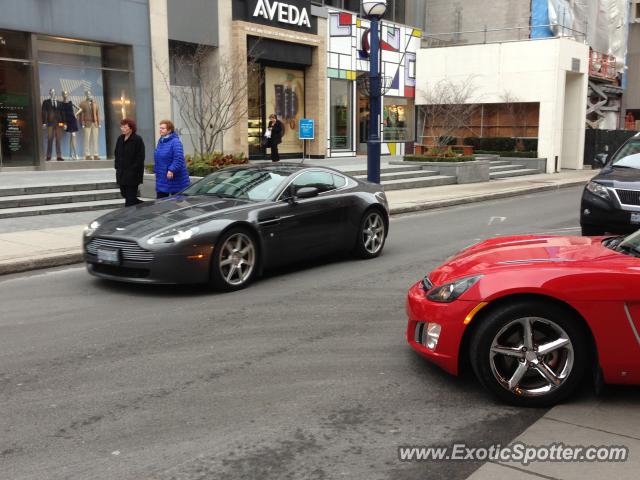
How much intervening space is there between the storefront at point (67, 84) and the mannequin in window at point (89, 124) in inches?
1.2

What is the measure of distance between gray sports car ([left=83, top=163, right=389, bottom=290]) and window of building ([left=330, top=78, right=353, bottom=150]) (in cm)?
2032

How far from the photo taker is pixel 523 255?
4.56 metres

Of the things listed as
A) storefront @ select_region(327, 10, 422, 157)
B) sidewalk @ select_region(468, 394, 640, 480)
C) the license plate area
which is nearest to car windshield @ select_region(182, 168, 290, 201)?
the license plate area

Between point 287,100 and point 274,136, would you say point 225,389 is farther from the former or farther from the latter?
point 287,100

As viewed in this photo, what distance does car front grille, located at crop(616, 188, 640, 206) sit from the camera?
935 cm

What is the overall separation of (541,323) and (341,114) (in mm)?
26597

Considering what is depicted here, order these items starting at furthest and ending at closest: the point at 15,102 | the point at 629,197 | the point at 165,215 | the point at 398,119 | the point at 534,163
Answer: the point at 398,119
the point at 534,163
the point at 15,102
the point at 629,197
the point at 165,215

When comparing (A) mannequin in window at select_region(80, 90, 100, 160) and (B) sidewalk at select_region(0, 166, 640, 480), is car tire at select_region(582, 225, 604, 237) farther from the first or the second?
(A) mannequin in window at select_region(80, 90, 100, 160)

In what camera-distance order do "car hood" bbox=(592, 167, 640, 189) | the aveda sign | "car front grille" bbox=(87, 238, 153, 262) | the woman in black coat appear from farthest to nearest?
the aveda sign → the woman in black coat → "car hood" bbox=(592, 167, 640, 189) → "car front grille" bbox=(87, 238, 153, 262)

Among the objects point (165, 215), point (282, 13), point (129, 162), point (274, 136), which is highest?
point (282, 13)

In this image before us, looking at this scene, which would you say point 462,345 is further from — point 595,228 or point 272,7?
point 272,7

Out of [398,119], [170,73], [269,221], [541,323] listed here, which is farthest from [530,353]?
[398,119]

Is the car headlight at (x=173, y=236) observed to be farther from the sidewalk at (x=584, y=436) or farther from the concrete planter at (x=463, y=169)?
the concrete planter at (x=463, y=169)

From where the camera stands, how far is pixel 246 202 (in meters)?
7.88
